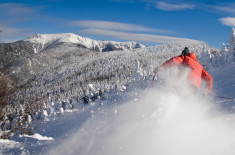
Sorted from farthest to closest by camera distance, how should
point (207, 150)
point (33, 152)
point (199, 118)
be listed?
point (199, 118), point (33, 152), point (207, 150)

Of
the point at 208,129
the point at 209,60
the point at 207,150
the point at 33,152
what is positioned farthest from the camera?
the point at 209,60

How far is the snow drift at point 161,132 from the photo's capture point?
527 centimetres

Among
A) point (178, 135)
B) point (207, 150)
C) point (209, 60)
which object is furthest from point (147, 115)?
point (209, 60)

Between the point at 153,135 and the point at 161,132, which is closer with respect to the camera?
the point at 153,135

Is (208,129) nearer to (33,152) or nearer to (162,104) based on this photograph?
(162,104)

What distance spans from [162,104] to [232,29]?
132ft

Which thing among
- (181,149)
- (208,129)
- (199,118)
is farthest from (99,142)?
(199,118)

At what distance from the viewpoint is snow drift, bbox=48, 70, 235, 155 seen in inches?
207

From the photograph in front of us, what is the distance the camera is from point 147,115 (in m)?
6.61

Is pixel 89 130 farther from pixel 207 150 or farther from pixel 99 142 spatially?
pixel 207 150

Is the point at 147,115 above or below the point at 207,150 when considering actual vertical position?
above

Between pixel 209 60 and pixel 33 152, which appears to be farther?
pixel 209 60

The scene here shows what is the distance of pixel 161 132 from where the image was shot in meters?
5.88

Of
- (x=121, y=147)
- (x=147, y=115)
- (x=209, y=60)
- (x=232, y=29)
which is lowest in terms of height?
(x=121, y=147)
